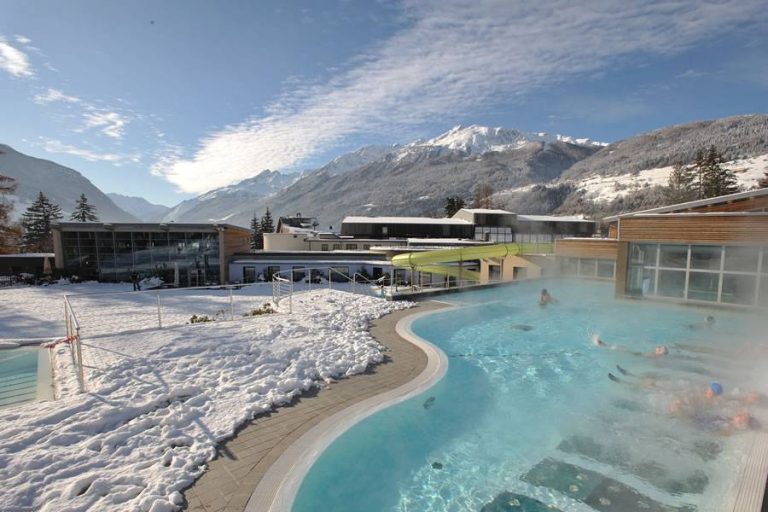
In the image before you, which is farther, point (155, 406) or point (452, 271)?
point (452, 271)

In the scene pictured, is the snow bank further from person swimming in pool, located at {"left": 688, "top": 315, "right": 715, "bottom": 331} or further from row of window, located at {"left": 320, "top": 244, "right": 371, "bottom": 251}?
person swimming in pool, located at {"left": 688, "top": 315, "right": 715, "bottom": 331}

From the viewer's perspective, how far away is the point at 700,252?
15898 millimetres

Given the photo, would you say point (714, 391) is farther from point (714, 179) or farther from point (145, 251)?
point (714, 179)

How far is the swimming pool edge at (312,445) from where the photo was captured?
4.53 meters

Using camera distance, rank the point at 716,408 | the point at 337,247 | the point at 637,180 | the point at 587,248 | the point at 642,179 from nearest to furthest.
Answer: the point at 716,408 < the point at 587,248 < the point at 337,247 < the point at 642,179 < the point at 637,180

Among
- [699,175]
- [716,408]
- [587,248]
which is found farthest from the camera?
[699,175]

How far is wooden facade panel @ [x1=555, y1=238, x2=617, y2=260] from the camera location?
833 inches

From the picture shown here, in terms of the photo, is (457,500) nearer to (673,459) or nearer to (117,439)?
(673,459)

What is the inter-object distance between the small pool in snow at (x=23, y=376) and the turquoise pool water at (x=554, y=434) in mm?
6555

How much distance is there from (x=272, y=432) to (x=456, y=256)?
57.3ft

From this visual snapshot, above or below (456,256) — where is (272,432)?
below

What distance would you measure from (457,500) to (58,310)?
924 inches

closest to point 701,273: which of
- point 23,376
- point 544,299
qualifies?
point 544,299

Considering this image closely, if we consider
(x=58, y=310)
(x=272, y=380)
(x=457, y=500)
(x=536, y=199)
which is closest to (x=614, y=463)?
(x=457, y=500)
